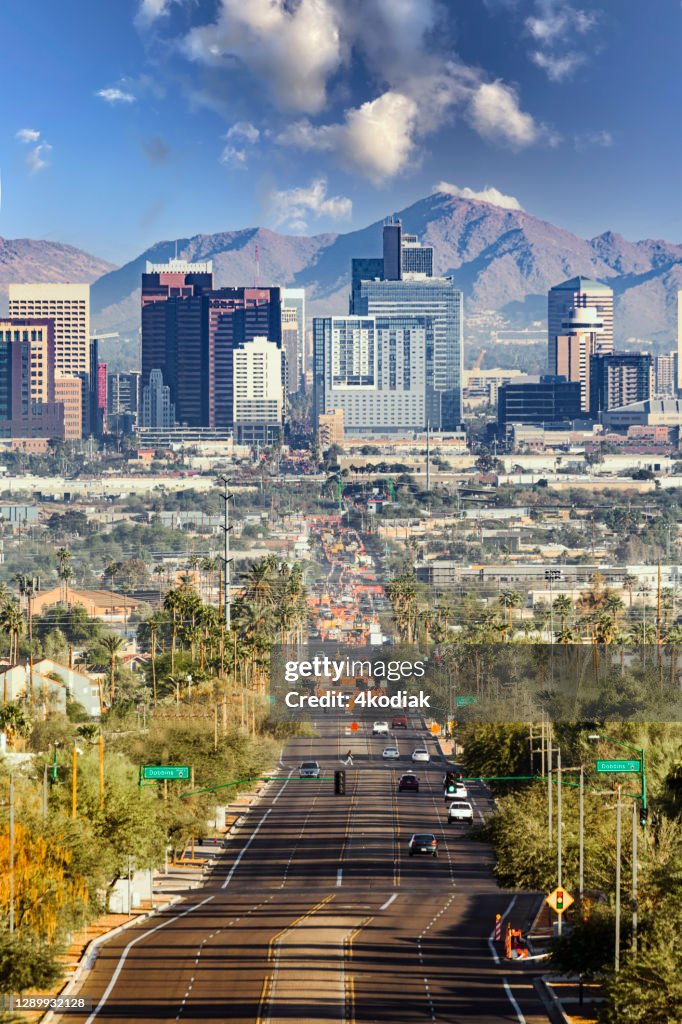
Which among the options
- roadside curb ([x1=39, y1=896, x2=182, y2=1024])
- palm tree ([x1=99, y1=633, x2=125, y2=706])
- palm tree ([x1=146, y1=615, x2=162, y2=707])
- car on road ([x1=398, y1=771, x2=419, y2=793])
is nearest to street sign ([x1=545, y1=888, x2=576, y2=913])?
roadside curb ([x1=39, y1=896, x2=182, y2=1024])

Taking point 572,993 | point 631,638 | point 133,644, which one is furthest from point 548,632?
point 572,993

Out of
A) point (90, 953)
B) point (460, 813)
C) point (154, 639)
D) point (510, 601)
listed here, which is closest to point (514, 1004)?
point (90, 953)

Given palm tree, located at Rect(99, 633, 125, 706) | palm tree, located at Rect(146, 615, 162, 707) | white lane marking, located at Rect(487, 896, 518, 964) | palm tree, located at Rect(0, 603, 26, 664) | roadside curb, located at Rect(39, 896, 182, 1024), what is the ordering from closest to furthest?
roadside curb, located at Rect(39, 896, 182, 1024) < white lane marking, located at Rect(487, 896, 518, 964) < palm tree, located at Rect(146, 615, 162, 707) < palm tree, located at Rect(99, 633, 125, 706) < palm tree, located at Rect(0, 603, 26, 664)

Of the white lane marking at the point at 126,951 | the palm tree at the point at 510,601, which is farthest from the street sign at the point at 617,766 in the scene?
the palm tree at the point at 510,601

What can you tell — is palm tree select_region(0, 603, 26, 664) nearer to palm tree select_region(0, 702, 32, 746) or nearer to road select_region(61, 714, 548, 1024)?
palm tree select_region(0, 702, 32, 746)

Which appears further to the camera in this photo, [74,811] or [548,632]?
[548,632]

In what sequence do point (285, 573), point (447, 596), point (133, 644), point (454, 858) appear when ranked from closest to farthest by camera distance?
point (454, 858) → point (133, 644) → point (447, 596) → point (285, 573)

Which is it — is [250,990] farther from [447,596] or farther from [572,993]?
[447,596]

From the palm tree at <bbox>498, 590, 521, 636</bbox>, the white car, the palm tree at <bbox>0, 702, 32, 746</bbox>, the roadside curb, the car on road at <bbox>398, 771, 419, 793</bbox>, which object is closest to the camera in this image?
the roadside curb
